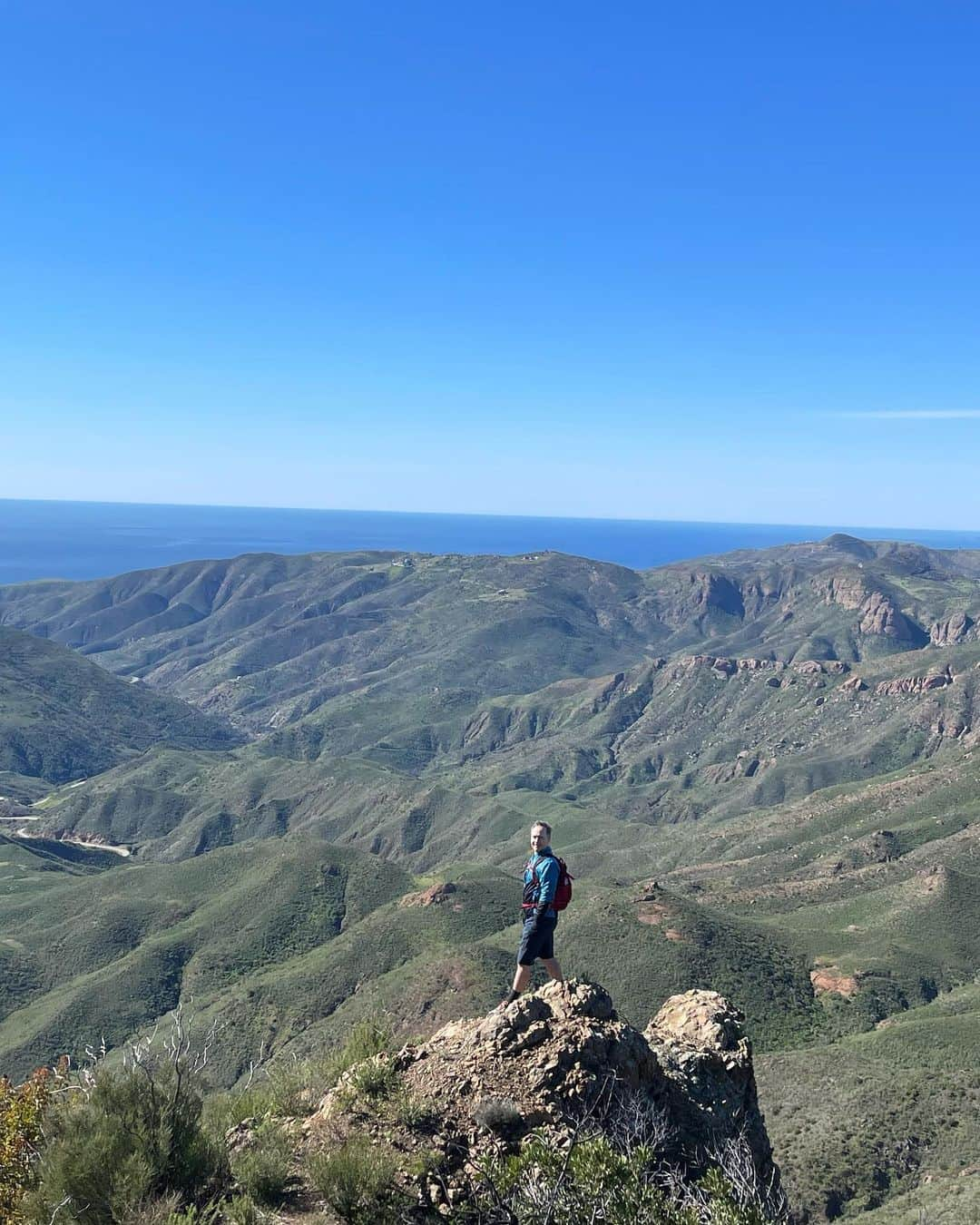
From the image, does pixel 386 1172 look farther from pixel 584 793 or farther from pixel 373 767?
pixel 584 793

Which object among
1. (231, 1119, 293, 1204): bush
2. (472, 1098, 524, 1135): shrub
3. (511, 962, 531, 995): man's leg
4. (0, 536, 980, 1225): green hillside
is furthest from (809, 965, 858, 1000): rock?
(231, 1119, 293, 1204): bush

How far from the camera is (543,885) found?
1289 cm

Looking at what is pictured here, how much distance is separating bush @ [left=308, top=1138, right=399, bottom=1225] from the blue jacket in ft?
12.5

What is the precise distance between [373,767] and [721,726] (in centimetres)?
7724

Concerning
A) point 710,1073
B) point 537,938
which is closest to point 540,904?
point 537,938

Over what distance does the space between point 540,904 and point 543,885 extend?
270 millimetres

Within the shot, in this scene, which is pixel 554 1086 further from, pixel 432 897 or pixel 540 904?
pixel 432 897

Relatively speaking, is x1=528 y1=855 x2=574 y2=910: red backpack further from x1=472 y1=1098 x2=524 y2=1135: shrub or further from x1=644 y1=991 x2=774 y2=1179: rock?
x1=644 y1=991 x2=774 y2=1179: rock

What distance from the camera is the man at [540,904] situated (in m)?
12.9

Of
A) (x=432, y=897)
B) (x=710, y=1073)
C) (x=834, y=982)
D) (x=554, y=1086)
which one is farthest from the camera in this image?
(x=432, y=897)

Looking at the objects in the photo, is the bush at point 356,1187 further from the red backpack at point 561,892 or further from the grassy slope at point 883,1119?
the grassy slope at point 883,1119

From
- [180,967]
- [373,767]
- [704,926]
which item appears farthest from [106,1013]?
[373,767]

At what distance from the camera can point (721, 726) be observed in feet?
639

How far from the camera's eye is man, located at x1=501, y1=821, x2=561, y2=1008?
506 inches
